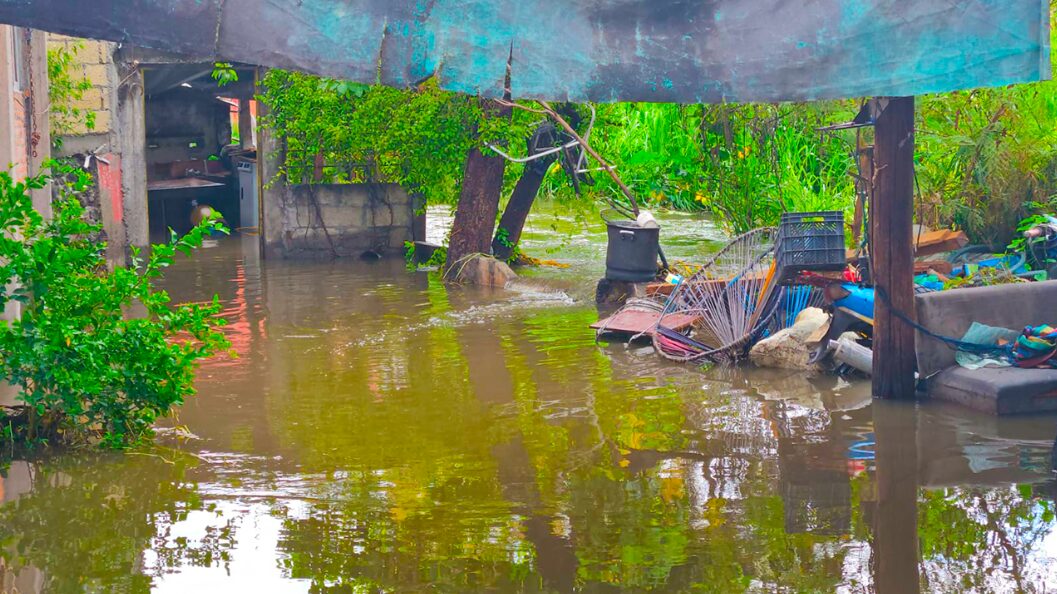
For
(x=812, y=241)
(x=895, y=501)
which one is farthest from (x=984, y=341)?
(x=895, y=501)

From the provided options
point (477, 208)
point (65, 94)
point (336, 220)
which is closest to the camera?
point (477, 208)

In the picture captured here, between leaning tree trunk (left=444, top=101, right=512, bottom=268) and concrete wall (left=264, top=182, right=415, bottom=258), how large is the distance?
2835mm

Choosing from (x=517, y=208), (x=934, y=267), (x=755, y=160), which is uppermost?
(x=755, y=160)

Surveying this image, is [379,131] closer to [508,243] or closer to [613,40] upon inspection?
[508,243]

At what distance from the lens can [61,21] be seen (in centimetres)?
511

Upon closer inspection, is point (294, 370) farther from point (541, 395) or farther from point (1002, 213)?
point (1002, 213)

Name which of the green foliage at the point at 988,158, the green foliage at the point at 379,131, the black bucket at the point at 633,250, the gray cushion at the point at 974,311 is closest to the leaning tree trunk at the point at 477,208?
the green foliage at the point at 379,131

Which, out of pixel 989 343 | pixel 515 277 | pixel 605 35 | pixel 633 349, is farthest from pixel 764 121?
pixel 605 35

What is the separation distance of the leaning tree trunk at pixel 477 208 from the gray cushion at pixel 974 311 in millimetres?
7987

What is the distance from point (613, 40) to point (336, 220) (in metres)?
13.0

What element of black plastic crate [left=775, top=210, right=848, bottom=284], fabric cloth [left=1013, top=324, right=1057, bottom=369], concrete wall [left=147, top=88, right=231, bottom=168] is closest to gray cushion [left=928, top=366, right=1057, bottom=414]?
fabric cloth [left=1013, top=324, right=1057, bottom=369]

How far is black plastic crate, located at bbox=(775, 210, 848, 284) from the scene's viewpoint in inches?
379

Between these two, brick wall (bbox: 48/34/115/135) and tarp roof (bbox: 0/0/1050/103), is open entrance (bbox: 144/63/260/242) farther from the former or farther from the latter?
tarp roof (bbox: 0/0/1050/103)

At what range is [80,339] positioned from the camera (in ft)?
23.1
